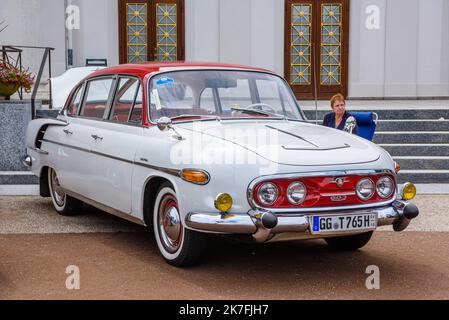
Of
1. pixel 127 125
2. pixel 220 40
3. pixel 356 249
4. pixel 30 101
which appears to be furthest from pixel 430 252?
pixel 220 40

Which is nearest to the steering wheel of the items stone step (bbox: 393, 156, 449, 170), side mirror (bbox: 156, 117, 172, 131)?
side mirror (bbox: 156, 117, 172, 131)

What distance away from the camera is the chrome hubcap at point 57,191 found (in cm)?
859

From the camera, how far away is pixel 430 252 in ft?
22.7

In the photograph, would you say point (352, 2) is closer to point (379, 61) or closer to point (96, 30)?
point (379, 61)

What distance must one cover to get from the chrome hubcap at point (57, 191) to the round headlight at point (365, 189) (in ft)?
12.8

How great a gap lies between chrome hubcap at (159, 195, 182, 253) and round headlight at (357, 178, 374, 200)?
144cm

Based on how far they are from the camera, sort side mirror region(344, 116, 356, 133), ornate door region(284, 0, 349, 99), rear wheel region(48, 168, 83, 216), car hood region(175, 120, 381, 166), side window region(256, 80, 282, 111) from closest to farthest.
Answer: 1. car hood region(175, 120, 381, 166)
2. side window region(256, 80, 282, 111)
3. side mirror region(344, 116, 356, 133)
4. rear wheel region(48, 168, 83, 216)
5. ornate door region(284, 0, 349, 99)

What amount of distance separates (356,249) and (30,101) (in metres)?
6.37

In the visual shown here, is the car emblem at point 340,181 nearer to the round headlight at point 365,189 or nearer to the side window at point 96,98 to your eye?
the round headlight at point 365,189

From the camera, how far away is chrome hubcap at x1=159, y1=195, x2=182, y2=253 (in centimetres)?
614

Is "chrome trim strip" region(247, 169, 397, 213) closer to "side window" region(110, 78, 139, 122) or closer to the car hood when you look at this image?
the car hood

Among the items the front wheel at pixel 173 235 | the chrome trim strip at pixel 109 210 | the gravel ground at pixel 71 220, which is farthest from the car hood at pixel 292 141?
the gravel ground at pixel 71 220

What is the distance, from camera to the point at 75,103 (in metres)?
8.31

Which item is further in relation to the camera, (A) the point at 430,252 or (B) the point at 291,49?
(B) the point at 291,49
